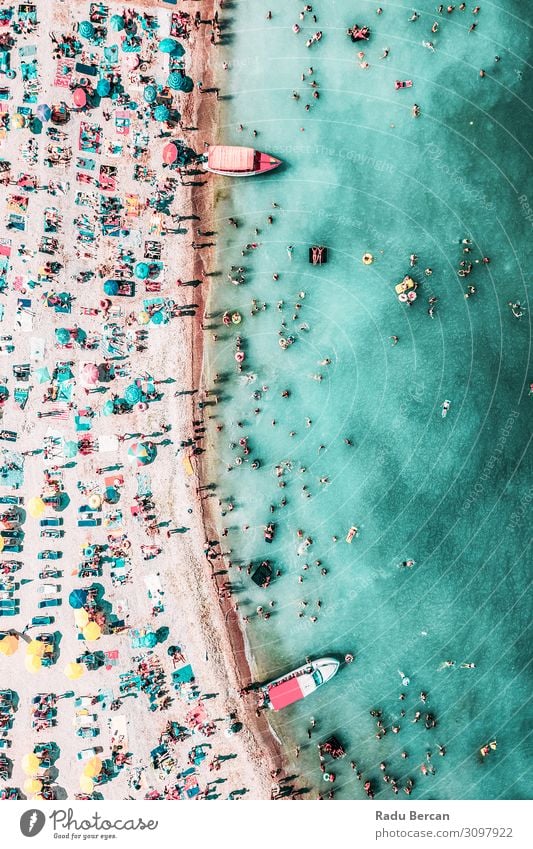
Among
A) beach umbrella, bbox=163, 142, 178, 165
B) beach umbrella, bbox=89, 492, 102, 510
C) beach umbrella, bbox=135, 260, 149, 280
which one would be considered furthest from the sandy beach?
beach umbrella, bbox=163, 142, 178, 165

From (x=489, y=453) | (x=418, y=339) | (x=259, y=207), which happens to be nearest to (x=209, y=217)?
(x=259, y=207)

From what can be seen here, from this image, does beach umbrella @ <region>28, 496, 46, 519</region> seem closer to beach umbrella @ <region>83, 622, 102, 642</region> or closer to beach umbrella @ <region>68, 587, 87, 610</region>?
beach umbrella @ <region>68, 587, 87, 610</region>

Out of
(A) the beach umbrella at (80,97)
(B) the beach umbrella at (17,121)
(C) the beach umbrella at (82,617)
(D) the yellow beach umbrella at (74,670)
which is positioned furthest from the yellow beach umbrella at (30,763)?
(A) the beach umbrella at (80,97)

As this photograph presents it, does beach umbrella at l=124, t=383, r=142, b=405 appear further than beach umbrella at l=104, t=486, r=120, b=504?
No

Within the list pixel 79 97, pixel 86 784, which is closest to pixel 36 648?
pixel 86 784

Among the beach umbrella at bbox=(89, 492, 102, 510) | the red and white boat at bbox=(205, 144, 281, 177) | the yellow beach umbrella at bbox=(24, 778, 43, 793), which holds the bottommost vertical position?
the yellow beach umbrella at bbox=(24, 778, 43, 793)

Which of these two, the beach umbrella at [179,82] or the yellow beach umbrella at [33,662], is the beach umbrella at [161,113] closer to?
the beach umbrella at [179,82]
